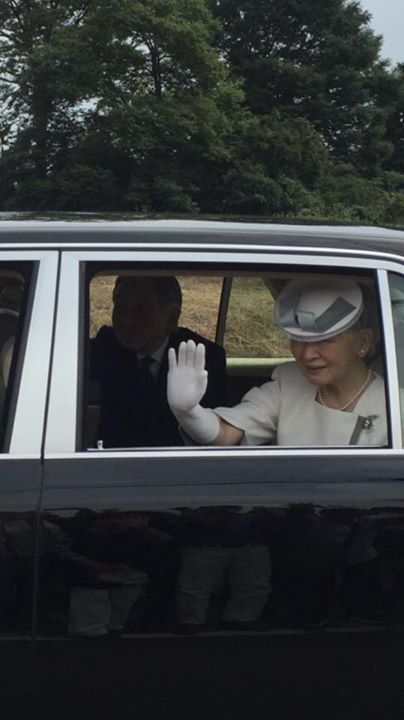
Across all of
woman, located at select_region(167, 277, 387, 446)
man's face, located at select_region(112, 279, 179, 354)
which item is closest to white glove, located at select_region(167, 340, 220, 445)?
woman, located at select_region(167, 277, 387, 446)

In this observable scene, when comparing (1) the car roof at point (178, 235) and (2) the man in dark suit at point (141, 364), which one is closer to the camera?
(1) the car roof at point (178, 235)

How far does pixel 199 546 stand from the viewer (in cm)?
235

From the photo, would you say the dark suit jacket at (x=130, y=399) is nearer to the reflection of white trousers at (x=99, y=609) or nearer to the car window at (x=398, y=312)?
the reflection of white trousers at (x=99, y=609)

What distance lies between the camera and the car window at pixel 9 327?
2434mm

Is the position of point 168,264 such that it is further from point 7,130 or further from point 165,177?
point 7,130

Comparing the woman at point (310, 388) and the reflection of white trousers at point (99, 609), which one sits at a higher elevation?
the woman at point (310, 388)

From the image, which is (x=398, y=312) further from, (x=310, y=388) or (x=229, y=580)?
(x=229, y=580)

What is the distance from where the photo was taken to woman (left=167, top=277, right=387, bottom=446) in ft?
8.64

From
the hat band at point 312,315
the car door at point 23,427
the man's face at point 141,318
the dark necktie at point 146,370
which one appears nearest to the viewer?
the car door at point 23,427

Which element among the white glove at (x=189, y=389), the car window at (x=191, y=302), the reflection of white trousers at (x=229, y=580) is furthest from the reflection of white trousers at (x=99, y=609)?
the car window at (x=191, y=302)

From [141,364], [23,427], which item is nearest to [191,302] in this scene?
[141,364]

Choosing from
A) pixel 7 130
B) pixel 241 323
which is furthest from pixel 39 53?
pixel 241 323

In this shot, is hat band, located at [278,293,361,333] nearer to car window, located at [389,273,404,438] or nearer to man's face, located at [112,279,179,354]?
car window, located at [389,273,404,438]

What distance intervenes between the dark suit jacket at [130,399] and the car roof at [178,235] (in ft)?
1.04
